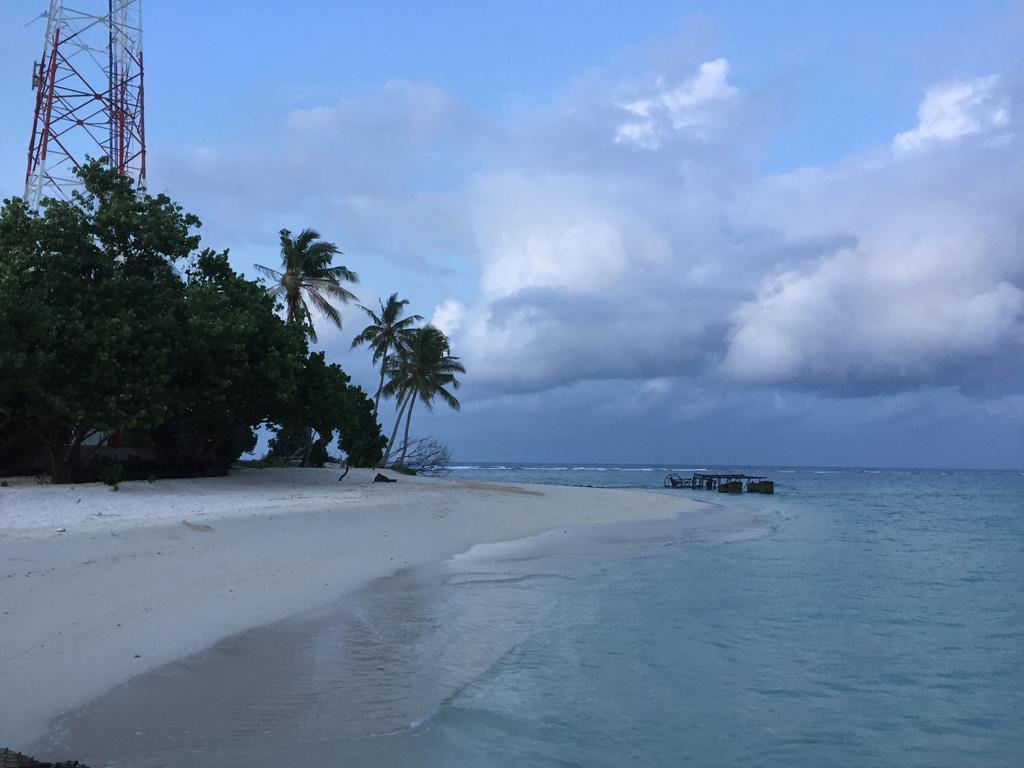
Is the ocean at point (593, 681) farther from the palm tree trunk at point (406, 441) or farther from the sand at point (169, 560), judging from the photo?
the palm tree trunk at point (406, 441)

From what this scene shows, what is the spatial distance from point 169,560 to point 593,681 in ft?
21.6

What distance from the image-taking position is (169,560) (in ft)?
36.0

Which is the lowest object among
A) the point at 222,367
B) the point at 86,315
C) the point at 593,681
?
the point at 593,681

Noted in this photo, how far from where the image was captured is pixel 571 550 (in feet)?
55.8

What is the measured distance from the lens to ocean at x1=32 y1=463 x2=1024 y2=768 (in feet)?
18.3

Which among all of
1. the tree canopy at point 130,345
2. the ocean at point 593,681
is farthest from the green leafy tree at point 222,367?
the ocean at point 593,681

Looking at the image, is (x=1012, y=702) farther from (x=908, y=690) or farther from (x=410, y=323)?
(x=410, y=323)

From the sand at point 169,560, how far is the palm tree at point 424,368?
21.4m

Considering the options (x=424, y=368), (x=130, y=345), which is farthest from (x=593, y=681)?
(x=424, y=368)

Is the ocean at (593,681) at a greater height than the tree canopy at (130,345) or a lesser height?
lesser

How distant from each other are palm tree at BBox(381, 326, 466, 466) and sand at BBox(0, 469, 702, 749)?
70.4 ft

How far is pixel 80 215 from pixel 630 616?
1814cm

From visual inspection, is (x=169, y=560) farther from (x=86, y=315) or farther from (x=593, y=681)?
(x=86, y=315)

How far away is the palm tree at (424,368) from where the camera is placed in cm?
4553
